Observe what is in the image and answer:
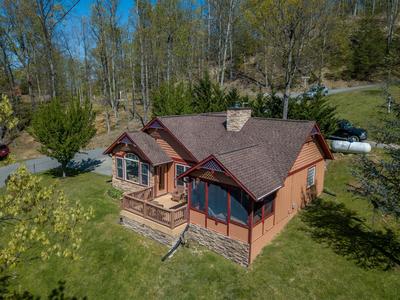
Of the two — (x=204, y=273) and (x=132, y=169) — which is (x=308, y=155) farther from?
(x=132, y=169)

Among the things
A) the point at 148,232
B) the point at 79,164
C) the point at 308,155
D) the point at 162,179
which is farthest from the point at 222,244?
the point at 79,164

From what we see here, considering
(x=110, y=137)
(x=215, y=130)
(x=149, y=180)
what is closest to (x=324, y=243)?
(x=215, y=130)

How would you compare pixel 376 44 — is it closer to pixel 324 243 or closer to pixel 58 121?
pixel 324 243

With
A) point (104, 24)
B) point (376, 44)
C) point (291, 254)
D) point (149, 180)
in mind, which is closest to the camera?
point (291, 254)

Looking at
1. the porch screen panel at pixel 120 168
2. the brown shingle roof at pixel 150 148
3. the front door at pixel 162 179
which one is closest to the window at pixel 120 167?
the porch screen panel at pixel 120 168

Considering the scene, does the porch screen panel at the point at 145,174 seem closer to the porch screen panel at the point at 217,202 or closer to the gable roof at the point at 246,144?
the gable roof at the point at 246,144

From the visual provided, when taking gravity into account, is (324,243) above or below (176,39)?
below

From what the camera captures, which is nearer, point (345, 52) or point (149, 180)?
point (149, 180)
